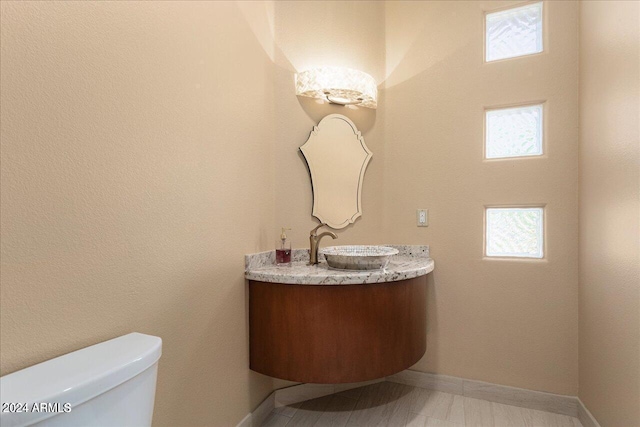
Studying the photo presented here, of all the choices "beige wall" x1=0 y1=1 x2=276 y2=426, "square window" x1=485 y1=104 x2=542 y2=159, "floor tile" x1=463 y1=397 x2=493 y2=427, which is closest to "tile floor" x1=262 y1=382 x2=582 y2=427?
"floor tile" x1=463 y1=397 x2=493 y2=427

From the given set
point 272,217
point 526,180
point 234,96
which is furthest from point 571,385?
point 234,96

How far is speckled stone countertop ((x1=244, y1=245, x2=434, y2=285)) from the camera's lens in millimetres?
1662

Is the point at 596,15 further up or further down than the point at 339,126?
further up

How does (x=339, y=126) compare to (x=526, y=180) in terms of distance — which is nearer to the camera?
(x=526, y=180)

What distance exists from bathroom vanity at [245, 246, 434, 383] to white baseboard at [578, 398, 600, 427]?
95 cm

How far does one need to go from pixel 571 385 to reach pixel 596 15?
1963mm

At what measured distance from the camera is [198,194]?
149 centimetres

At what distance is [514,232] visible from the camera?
2174mm

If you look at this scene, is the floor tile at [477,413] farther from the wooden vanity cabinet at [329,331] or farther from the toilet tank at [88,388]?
the toilet tank at [88,388]

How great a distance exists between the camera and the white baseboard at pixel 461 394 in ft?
6.40

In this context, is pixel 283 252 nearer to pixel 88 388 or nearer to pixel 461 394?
pixel 88 388

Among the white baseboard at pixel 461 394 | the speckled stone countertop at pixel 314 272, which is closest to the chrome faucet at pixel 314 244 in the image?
the speckled stone countertop at pixel 314 272

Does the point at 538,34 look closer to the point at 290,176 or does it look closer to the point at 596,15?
the point at 596,15

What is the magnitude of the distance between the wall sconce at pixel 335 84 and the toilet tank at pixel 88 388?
5.15 feet
